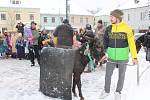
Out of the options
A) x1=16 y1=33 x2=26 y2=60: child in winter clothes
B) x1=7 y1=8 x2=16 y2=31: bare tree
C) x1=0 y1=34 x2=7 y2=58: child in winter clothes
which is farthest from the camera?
x1=7 y1=8 x2=16 y2=31: bare tree

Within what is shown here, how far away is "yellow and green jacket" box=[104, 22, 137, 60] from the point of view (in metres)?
7.35

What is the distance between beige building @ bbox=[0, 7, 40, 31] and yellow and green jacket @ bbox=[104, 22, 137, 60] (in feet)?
179

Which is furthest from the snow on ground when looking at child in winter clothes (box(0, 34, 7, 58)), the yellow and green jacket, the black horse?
child in winter clothes (box(0, 34, 7, 58))

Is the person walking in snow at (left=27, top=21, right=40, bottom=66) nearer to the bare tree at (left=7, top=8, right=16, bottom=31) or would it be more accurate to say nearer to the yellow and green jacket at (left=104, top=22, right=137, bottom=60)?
the yellow and green jacket at (left=104, top=22, right=137, bottom=60)

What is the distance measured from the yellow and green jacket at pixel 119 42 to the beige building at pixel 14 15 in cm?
5441

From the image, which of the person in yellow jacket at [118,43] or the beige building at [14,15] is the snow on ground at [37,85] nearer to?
the person in yellow jacket at [118,43]

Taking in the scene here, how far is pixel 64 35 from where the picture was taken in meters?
9.38

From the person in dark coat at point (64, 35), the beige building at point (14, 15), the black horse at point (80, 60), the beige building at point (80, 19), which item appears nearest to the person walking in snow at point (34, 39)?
the person in dark coat at point (64, 35)

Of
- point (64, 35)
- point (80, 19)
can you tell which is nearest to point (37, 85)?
point (64, 35)

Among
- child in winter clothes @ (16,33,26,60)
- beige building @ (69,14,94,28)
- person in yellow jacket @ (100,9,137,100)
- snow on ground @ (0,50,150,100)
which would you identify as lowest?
snow on ground @ (0,50,150,100)

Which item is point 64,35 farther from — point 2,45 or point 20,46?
point 2,45

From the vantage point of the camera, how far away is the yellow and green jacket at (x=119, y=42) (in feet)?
24.1

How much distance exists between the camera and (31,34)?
14297mm

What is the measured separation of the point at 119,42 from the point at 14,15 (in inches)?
2227
